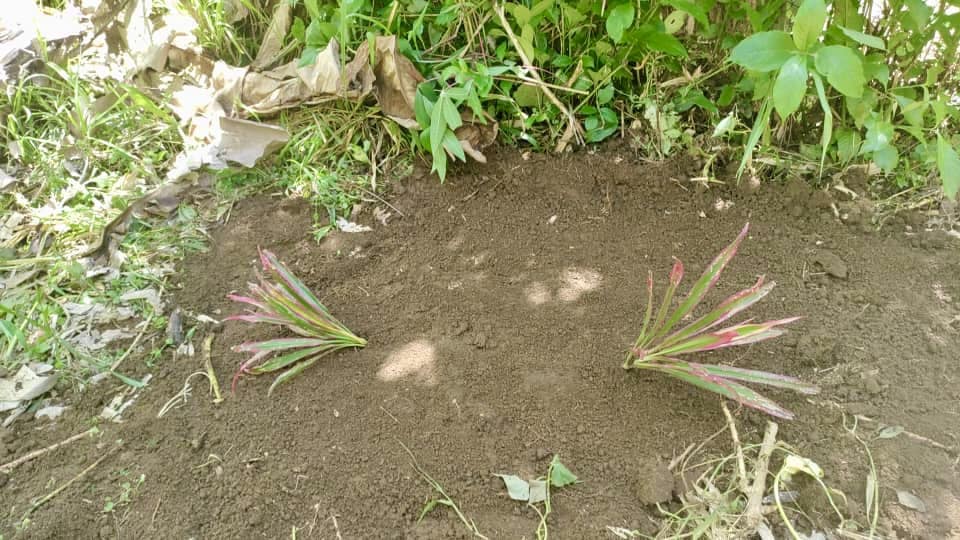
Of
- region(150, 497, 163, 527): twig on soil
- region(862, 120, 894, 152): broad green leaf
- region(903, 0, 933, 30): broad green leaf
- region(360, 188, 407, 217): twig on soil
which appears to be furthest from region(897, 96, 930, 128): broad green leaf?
region(150, 497, 163, 527): twig on soil

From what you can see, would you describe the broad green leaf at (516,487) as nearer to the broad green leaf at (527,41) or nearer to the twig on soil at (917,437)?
the twig on soil at (917,437)

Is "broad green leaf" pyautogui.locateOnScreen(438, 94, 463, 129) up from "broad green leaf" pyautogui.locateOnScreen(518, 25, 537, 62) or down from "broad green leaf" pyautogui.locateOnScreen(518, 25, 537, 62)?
down

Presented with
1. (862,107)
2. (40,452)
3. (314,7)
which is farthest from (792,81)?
A: (40,452)

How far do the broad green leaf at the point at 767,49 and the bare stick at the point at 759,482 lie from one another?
2.52 ft

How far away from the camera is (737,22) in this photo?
206 centimetres

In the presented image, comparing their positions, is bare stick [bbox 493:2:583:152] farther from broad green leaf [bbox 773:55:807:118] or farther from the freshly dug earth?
broad green leaf [bbox 773:55:807:118]

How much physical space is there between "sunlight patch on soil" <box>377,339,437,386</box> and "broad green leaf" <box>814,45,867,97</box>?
3.49 feet

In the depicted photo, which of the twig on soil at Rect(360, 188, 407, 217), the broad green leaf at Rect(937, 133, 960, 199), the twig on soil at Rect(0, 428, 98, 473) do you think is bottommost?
the twig on soil at Rect(0, 428, 98, 473)

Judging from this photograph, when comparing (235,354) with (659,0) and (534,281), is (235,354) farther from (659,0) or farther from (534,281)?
(659,0)

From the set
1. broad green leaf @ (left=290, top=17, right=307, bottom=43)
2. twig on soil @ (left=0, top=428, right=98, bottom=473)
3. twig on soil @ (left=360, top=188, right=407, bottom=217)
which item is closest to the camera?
twig on soil @ (left=0, top=428, right=98, bottom=473)

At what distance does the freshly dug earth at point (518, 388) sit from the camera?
1.37 m

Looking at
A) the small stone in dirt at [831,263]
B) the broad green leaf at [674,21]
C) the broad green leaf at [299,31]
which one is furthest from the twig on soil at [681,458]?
the broad green leaf at [299,31]

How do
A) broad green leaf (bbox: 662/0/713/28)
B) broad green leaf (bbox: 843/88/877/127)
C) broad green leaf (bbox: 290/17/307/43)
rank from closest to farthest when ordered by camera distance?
broad green leaf (bbox: 662/0/713/28) → broad green leaf (bbox: 843/88/877/127) → broad green leaf (bbox: 290/17/307/43)

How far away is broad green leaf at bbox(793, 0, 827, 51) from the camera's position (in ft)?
4.17
